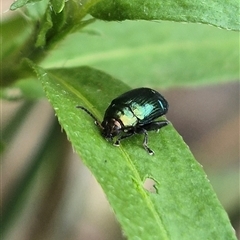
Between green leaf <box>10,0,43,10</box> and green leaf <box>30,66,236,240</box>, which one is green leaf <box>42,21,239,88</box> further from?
green leaf <box>10,0,43,10</box>

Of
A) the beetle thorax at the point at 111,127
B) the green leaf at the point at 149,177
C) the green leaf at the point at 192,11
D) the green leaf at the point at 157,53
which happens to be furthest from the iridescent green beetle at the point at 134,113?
the green leaf at the point at 157,53

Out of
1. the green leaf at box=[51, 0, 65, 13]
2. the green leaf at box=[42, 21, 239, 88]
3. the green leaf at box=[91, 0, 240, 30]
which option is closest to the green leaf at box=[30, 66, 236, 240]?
the green leaf at box=[51, 0, 65, 13]

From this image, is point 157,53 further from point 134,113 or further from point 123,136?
point 123,136

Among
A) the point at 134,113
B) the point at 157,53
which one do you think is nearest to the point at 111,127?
the point at 134,113

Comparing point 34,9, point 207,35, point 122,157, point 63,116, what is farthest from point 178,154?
point 207,35

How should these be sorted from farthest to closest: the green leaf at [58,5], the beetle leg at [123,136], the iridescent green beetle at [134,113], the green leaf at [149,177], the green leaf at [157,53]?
the green leaf at [157,53] < the iridescent green beetle at [134,113] < the beetle leg at [123,136] < the green leaf at [58,5] < the green leaf at [149,177]

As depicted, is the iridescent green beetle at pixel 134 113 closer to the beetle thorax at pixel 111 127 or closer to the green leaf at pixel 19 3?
the beetle thorax at pixel 111 127

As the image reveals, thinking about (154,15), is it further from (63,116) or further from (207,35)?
(207,35)
